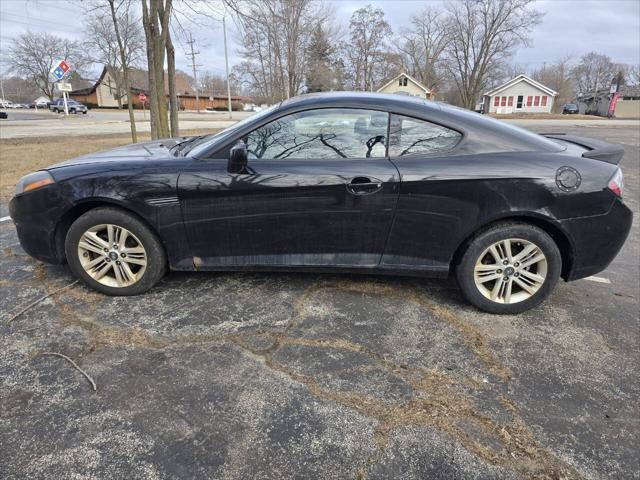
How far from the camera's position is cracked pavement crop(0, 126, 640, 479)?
1851 millimetres

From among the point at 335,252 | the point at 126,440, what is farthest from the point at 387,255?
the point at 126,440

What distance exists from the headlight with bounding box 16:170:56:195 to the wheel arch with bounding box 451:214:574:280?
301 centimetres

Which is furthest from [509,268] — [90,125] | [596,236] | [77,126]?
[90,125]

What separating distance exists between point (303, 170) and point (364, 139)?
0.48m

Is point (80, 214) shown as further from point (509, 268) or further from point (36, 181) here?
point (509, 268)

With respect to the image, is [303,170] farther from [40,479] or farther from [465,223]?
[40,479]

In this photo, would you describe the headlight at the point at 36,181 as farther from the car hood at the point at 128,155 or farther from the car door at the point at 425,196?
the car door at the point at 425,196

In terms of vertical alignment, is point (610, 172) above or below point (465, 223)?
above

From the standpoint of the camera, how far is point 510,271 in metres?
2.99

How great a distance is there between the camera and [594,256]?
296 cm

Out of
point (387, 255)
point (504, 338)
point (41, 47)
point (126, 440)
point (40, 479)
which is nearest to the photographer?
point (40, 479)

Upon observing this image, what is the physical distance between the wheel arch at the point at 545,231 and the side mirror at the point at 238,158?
1598mm

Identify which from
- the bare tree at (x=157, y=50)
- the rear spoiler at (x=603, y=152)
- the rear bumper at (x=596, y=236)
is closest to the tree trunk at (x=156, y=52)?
the bare tree at (x=157, y=50)

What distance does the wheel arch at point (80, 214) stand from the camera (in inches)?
121
